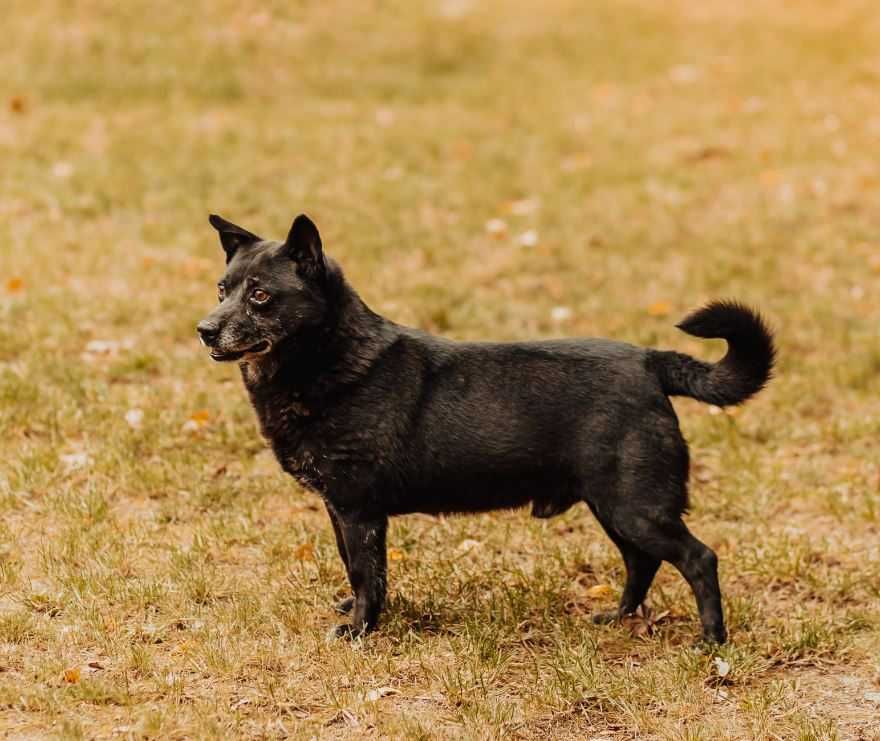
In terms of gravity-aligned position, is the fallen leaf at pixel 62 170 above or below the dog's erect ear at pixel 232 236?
below

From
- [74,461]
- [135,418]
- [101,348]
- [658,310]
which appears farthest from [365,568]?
[658,310]

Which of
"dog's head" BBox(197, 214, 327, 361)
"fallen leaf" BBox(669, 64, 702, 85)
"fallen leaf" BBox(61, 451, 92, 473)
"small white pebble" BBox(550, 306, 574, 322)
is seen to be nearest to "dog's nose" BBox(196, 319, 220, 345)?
"dog's head" BBox(197, 214, 327, 361)

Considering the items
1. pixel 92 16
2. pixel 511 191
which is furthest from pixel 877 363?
pixel 92 16

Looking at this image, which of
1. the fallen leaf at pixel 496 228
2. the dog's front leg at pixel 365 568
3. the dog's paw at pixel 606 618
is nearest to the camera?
the dog's front leg at pixel 365 568

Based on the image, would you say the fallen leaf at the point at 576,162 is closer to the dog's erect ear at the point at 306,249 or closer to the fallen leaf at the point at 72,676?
the dog's erect ear at the point at 306,249

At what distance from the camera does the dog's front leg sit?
4.47 m

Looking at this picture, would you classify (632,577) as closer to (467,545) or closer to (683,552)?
(683,552)

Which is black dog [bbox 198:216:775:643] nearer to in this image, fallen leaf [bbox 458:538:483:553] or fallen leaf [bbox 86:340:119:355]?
fallen leaf [bbox 458:538:483:553]

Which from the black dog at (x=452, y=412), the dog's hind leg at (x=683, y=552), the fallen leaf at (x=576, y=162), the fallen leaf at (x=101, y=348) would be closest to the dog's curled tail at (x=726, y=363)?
the black dog at (x=452, y=412)

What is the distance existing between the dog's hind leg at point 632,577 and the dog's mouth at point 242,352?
1385 mm

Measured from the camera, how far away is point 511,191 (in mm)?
9711

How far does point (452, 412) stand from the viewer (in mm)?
4496

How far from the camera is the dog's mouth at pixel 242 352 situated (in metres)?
4.32

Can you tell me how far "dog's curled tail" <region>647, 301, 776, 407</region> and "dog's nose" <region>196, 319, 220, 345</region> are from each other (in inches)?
59.6
